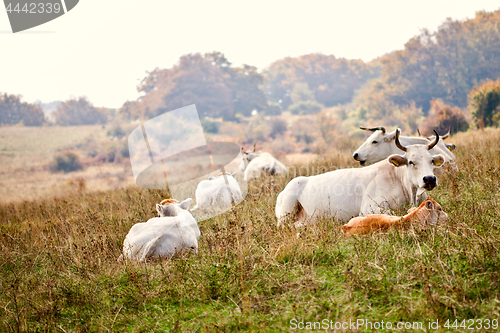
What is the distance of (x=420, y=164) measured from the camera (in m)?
5.23

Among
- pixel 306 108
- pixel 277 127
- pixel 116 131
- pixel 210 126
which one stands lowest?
pixel 277 127

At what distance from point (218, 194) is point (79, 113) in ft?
→ 170

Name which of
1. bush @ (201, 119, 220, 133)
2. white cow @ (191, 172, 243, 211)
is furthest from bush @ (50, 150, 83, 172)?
white cow @ (191, 172, 243, 211)

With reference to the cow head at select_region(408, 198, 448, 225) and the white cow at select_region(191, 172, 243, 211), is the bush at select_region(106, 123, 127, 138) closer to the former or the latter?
the white cow at select_region(191, 172, 243, 211)

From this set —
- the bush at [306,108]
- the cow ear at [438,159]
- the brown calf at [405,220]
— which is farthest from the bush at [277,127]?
the brown calf at [405,220]

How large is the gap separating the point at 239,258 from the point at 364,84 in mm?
62529

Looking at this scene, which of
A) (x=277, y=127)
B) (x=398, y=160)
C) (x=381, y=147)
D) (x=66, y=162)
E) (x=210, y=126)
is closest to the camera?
(x=398, y=160)

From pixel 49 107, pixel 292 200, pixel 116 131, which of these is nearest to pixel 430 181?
pixel 292 200

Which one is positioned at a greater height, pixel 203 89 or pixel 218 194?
pixel 203 89

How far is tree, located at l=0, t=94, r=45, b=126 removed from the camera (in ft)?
158

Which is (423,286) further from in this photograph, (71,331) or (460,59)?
(460,59)

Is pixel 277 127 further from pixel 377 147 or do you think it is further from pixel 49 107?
pixel 377 147

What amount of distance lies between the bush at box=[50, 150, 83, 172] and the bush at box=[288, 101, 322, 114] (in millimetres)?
33251

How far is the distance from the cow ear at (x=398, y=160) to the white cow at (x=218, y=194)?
166 inches
